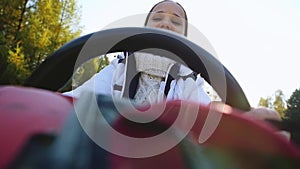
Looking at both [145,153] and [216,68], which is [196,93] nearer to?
[216,68]

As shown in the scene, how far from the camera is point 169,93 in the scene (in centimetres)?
72

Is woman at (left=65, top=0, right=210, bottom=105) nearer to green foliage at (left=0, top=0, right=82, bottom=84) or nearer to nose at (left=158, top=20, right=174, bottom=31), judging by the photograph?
nose at (left=158, top=20, right=174, bottom=31)

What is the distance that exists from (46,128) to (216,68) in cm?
20

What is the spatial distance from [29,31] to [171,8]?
6809 mm

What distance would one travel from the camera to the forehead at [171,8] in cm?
88

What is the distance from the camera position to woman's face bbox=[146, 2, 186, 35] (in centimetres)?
81

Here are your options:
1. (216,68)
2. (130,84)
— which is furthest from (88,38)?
(130,84)

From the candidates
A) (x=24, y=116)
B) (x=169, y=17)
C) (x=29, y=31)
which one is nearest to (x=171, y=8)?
(x=169, y=17)

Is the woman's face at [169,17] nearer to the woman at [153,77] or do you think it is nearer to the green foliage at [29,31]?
the woman at [153,77]

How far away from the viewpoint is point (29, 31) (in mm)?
7281

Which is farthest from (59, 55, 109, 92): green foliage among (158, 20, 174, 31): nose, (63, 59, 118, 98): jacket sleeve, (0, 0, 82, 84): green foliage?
(0, 0, 82, 84): green foliage

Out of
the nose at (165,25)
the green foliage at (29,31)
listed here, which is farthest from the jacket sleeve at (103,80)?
the green foliage at (29,31)

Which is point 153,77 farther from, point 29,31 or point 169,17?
point 29,31

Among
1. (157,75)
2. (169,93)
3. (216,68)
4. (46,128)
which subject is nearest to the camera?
(46,128)
